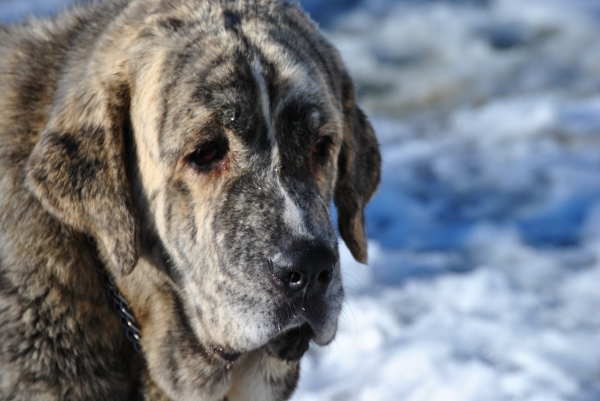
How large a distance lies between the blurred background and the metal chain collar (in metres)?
1.55

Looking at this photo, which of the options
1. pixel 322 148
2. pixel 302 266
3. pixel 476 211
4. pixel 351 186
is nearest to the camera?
pixel 302 266

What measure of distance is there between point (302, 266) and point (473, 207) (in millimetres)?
4372

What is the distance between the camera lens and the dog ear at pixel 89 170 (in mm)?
3008

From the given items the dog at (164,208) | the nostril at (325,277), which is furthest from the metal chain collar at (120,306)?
the nostril at (325,277)

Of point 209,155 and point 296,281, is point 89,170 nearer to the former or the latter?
point 209,155

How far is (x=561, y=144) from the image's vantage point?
7660 millimetres

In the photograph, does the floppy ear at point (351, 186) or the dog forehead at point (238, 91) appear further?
the floppy ear at point (351, 186)

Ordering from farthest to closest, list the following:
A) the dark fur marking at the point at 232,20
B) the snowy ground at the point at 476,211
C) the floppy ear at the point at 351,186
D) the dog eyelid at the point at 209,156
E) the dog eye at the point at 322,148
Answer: the snowy ground at the point at 476,211 < the floppy ear at the point at 351,186 < the dog eye at the point at 322,148 < the dark fur marking at the point at 232,20 < the dog eyelid at the point at 209,156

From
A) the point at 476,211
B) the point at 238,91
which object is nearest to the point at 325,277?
the point at 238,91

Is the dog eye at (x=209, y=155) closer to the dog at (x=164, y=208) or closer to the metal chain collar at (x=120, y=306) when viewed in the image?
the dog at (x=164, y=208)

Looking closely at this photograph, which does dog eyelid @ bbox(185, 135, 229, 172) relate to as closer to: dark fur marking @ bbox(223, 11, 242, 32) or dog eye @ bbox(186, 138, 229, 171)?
dog eye @ bbox(186, 138, 229, 171)

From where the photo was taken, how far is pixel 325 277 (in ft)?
9.42

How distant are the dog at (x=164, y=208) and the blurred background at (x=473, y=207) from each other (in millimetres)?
1449

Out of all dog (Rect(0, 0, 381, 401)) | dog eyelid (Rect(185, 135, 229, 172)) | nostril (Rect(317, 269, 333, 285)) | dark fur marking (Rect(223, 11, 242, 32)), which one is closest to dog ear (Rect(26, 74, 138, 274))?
dog (Rect(0, 0, 381, 401))
